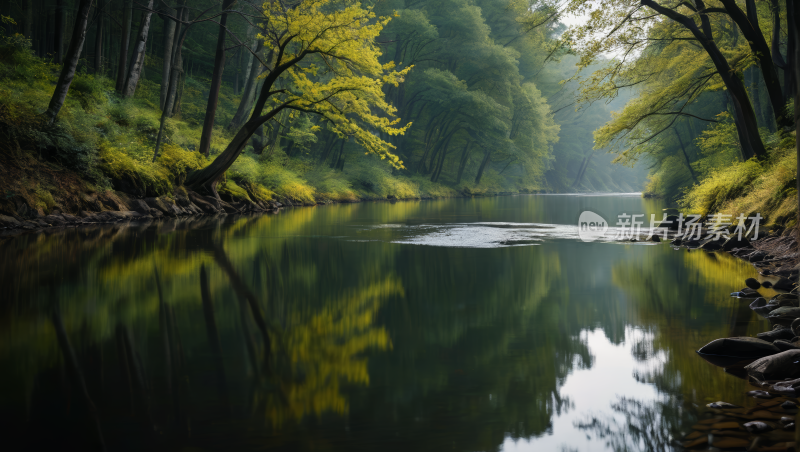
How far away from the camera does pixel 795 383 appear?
339cm

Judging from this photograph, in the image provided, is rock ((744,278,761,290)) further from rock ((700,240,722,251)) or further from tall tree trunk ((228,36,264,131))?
tall tree trunk ((228,36,264,131))

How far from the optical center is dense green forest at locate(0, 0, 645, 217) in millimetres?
14219

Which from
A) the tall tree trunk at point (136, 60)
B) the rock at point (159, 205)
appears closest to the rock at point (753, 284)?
the rock at point (159, 205)

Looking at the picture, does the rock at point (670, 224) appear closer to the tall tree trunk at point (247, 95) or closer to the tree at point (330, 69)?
the tree at point (330, 69)

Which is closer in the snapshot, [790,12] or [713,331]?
[713,331]

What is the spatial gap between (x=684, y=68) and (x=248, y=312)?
16.6 metres

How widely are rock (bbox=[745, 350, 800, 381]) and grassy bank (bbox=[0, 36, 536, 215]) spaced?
12909 millimetres

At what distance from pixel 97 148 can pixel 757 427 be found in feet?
50.6

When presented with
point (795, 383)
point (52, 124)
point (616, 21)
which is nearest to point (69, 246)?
point (52, 124)

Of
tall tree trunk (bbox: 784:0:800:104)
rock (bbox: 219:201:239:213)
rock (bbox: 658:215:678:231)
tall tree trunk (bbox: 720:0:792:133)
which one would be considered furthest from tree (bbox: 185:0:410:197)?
tall tree trunk (bbox: 784:0:800:104)

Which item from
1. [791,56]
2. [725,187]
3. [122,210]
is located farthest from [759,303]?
[122,210]

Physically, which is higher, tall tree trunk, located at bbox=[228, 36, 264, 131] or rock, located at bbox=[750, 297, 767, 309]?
tall tree trunk, located at bbox=[228, 36, 264, 131]

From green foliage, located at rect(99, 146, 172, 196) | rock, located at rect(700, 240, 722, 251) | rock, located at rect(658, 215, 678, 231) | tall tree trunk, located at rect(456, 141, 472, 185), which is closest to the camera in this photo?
rock, located at rect(700, 240, 722, 251)

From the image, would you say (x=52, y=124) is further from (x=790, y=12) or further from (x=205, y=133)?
(x=790, y=12)
